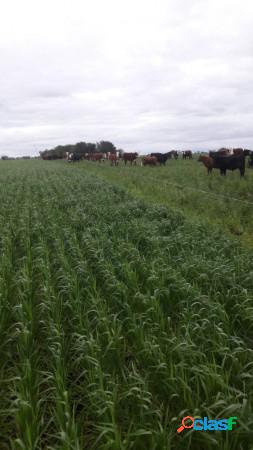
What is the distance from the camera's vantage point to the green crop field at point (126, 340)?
2.92m

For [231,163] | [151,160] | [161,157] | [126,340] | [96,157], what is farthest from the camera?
[96,157]

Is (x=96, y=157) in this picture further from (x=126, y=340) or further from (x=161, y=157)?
(x=126, y=340)

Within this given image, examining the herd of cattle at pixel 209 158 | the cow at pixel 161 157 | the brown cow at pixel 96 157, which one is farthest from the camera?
the brown cow at pixel 96 157

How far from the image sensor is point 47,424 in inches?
119

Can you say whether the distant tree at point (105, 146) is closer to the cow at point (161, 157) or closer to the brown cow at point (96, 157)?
the brown cow at point (96, 157)

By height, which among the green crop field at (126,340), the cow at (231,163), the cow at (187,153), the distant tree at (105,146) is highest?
the distant tree at (105,146)

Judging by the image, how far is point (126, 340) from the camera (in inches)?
170

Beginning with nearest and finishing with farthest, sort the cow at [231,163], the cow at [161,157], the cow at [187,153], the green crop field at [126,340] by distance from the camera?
the green crop field at [126,340] → the cow at [231,163] → the cow at [161,157] → the cow at [187,153]

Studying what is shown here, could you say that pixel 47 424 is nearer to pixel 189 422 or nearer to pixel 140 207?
pixel 189 422

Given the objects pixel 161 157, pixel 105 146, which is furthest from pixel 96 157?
pixel 105 146

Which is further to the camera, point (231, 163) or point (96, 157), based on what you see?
point (96, 157)

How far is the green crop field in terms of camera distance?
292 cm

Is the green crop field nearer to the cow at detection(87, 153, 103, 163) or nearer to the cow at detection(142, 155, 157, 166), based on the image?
the cow at detection(142, 155, 157, 166)

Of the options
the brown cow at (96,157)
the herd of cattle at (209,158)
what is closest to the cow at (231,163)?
the herd of cattle at (209,158)
